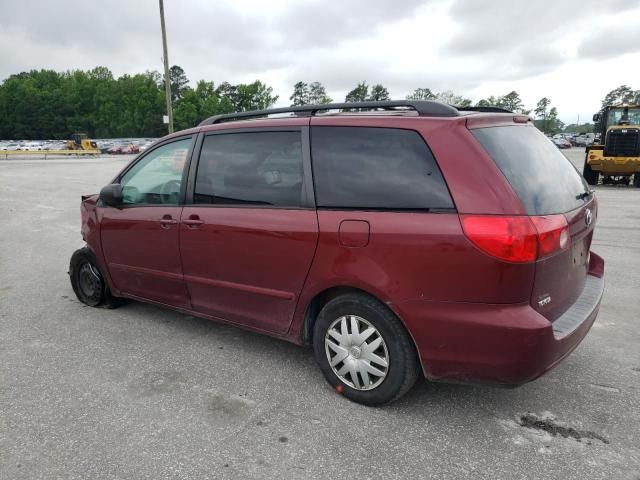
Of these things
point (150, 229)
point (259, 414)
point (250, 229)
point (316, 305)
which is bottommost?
point (259, 414)

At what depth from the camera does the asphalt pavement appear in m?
2.46

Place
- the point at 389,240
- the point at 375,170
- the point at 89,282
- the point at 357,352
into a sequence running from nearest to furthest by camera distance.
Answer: the point at 389,240, the point at 375,170, the point at 357,352, the point at 89,282

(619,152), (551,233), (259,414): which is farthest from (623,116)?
(259,414)

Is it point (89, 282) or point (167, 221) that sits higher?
point (167, 221)

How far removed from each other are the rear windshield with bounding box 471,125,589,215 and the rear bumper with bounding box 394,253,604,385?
562 millimetres

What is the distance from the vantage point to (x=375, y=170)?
284 centimetres

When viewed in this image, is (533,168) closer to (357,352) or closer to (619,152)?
(357,352)

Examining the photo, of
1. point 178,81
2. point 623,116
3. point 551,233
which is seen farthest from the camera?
point 178,81

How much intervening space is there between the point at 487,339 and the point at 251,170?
6.04ft

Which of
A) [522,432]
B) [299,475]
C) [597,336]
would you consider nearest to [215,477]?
[299,475]

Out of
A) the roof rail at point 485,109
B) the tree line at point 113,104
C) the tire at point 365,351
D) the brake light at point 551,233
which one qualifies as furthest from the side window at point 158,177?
the tree line at point 113,104

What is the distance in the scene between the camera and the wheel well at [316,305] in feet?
9.84

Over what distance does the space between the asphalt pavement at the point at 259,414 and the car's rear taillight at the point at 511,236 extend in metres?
1.00

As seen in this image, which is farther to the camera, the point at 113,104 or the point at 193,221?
the point at 113,104
